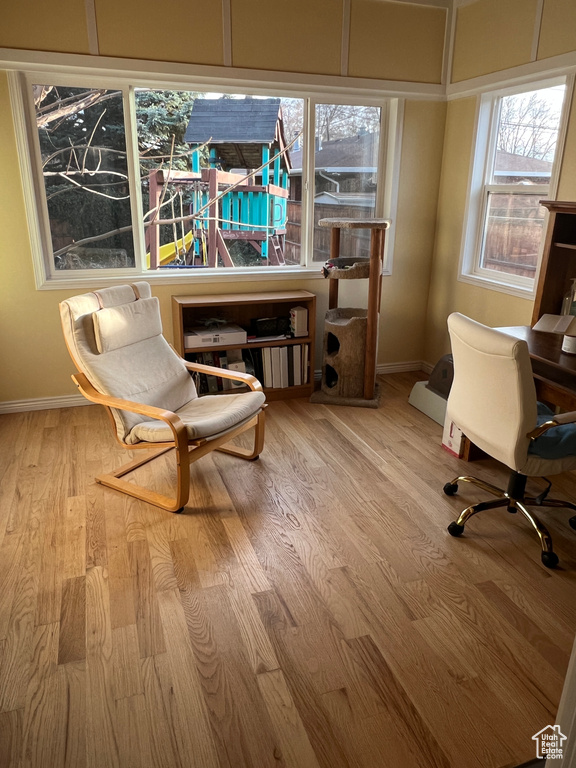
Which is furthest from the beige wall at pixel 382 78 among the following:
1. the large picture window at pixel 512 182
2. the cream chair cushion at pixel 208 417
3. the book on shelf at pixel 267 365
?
the cream chair cushion at pixel 208 417

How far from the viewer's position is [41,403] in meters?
3.82

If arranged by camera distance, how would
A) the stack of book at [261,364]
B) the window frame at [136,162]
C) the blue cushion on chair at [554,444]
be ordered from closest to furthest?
the blue cushion on chair at [554,444] → the window frame at [136,162] → the stack of book at [261,364]

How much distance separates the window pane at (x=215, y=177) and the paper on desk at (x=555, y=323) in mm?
1957

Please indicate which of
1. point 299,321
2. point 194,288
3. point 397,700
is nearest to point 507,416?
point 397,700

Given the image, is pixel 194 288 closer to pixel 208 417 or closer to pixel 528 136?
pixel 208 417

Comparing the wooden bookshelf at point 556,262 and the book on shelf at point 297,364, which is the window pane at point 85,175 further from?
the wooden bookshelf at point 556,262

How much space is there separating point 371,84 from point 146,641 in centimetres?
375

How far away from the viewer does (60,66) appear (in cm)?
322

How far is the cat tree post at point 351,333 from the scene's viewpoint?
12.2 feet

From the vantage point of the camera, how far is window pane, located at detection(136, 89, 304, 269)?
3705 mm

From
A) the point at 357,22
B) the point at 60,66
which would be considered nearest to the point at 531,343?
the point at 357,22

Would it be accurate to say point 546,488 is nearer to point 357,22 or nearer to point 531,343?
point 531,343

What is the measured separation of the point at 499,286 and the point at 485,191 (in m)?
0.74

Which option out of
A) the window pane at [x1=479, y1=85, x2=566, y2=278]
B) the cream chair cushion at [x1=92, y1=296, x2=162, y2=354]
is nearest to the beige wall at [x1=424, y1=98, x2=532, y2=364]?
the window pane at [x1=479, y1=85, x2=566, y2=278]
